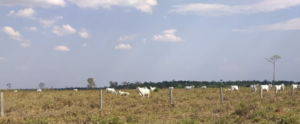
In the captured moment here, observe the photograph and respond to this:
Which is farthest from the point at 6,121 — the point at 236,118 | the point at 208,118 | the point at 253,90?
the point at 253,90

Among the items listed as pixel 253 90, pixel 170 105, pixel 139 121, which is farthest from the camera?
Answer: pixel 253 90

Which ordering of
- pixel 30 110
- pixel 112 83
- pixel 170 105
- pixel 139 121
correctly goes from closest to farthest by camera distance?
pixel 139 121 → pixel 30 110 → pixel 170 105 → pixel 112 83

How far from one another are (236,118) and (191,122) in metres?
2.53

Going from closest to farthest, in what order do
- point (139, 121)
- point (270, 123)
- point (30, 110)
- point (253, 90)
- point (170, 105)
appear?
point (270, 123) → point (139, 121) → point (30, 110) → point (170, 105) → point (253, 90)

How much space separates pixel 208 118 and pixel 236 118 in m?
1.26

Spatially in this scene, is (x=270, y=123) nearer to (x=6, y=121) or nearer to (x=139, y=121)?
(x=139, y=121)

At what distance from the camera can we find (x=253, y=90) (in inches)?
1720

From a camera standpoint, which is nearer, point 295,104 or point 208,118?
point 208,118

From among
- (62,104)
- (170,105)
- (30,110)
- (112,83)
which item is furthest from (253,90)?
(112,83)

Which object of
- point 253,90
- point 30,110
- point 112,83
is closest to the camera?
point 30,110

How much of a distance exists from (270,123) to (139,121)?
18.2ft

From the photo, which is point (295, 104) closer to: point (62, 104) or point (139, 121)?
point (139, 121)

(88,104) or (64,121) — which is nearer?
(64,121)

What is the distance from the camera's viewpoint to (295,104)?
21.0 meters
